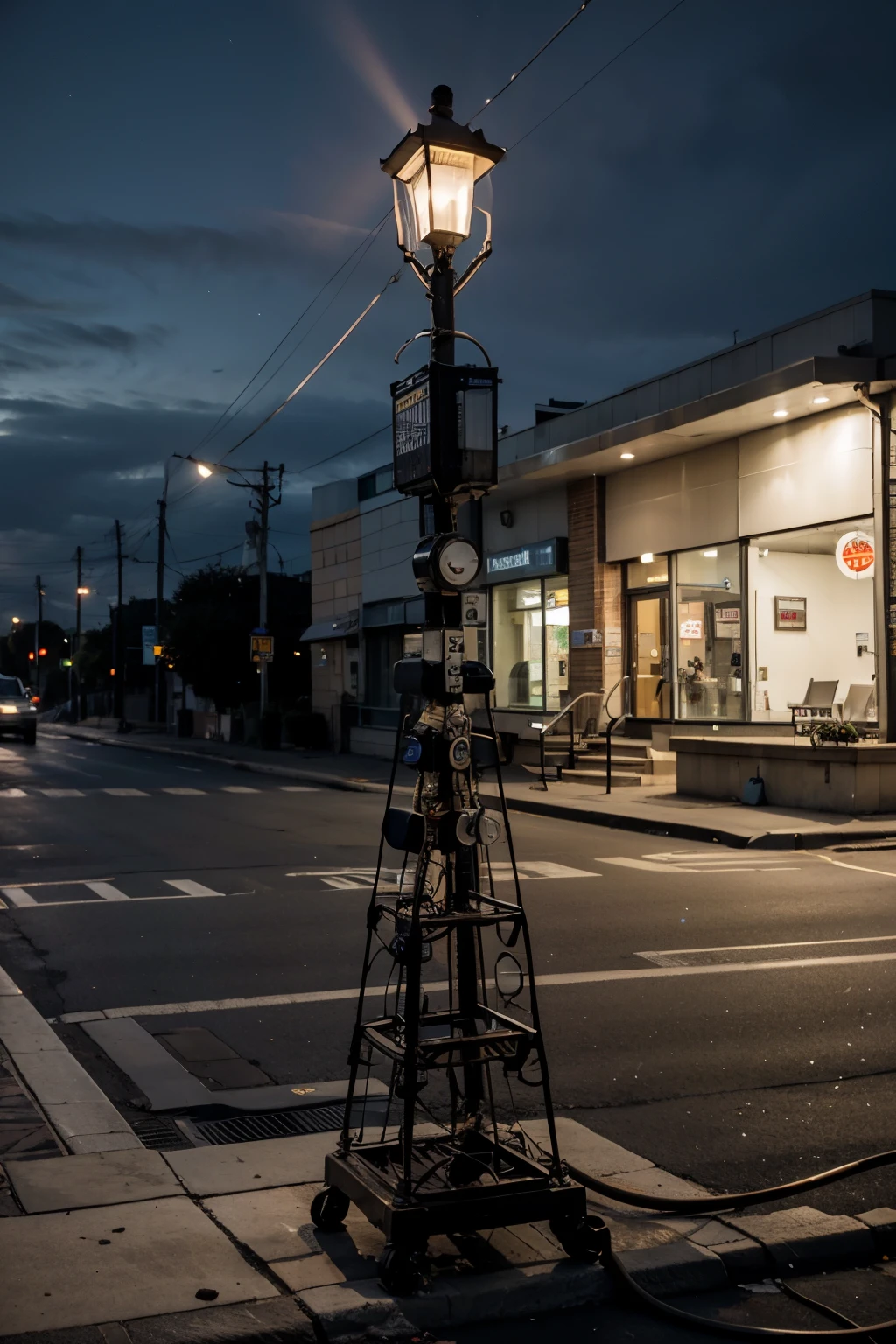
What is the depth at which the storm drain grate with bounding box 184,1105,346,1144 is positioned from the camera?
5.55 metres

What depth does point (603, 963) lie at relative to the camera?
8.93 meters

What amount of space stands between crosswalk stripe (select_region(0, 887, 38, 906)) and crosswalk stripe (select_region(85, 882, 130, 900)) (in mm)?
589

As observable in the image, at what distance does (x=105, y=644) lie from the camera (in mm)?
90562

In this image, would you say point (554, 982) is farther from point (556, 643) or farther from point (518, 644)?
point (518, 644)

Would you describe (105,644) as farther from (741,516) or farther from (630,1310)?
(630,1310)

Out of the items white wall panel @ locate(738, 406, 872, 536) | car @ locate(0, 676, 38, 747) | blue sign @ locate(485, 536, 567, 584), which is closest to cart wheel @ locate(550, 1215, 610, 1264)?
white wall panel @ locate(738, 406, 872, 536)

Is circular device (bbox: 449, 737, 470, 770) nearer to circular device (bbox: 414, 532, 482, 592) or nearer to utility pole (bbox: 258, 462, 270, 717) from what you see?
circular device (bbox: 414, 532, 482, 592)

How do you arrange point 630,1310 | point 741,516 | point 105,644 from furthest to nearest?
point 105,644, point 741,516, point 630,1310

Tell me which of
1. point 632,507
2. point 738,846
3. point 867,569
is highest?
point 632,507


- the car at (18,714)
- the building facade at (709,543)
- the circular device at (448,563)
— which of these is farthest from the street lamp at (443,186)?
the car at (18,714)

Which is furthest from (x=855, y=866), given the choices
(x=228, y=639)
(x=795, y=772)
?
(x=228, y=639)

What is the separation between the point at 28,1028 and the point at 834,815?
12.1m

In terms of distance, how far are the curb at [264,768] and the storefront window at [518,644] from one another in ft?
13.3

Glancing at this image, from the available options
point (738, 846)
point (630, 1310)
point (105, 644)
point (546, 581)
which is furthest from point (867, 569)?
point (105, 644)
